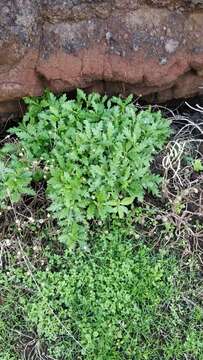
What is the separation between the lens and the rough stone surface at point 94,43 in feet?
8.41

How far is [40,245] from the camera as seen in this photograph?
9.39 ft

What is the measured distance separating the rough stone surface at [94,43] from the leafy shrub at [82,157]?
126 mm

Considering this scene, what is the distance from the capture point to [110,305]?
277 centimetres

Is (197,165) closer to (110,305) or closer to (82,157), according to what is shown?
(82,157)

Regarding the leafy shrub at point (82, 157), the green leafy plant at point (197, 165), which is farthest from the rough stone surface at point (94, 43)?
the green leafy plant at point (197, 165)

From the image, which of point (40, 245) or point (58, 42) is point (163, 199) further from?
point (58, 42)

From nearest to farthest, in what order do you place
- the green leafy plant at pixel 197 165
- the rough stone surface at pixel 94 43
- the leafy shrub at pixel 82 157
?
the rough stone surface at pixel 94 43 < the leafy shrub at pixel 82 157 < the green leafy plant at pixel 197 165

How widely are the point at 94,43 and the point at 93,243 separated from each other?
983 millimetres

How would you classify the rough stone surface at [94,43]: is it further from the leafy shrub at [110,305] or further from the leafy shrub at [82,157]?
the leafy shrub at [110,305]

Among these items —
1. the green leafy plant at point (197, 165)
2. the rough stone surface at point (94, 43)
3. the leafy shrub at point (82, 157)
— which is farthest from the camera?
the green leafy plant at point (197, 165)

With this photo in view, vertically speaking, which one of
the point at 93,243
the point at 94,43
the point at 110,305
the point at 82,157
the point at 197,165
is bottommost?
the point at 110,305

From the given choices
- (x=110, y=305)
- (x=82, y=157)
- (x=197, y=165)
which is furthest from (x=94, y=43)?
(x=110, y=305)

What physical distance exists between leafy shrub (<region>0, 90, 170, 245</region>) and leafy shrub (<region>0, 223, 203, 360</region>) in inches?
7.3

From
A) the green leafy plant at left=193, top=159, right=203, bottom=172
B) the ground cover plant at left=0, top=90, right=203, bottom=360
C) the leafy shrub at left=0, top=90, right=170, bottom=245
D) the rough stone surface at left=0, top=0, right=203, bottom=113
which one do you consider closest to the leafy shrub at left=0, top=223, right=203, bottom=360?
the ground cover plant at left=0, top=90, right=203, bottom=360
